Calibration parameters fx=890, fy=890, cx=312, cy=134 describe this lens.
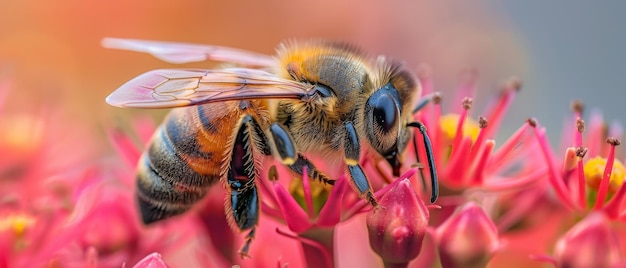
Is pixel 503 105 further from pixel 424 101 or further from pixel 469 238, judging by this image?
pixel 469 238

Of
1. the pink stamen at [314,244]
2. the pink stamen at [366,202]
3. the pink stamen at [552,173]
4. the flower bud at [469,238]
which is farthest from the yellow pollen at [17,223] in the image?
the pink stamen at [552,173]

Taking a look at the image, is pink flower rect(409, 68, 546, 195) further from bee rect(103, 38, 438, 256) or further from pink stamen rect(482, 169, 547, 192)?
bee rect(103, 38, 438, 256)

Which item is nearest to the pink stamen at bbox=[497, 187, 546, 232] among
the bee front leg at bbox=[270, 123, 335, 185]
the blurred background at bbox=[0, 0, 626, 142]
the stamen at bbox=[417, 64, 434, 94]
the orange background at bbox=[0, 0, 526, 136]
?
the stamen at bbox=[417, 64, 434, 94]

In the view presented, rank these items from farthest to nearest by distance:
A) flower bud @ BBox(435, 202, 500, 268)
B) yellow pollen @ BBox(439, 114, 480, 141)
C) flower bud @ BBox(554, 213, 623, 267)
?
1. yellow pollen @ BBox(439, 114, 480, 141)
2. flower bud @ BBox(435, 202, 500, 268)
3. flower bud @ BBox(554, 213, 623, 267)

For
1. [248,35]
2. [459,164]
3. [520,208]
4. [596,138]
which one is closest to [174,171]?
[459,164]

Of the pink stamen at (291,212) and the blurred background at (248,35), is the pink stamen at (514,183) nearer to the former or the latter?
the pink stamen at (291,212)
